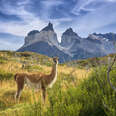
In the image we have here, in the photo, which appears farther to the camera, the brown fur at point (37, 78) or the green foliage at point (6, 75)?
the green foliage at point (6, 75)

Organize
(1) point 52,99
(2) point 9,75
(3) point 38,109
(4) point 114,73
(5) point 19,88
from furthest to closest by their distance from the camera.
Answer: (2) point 9,75
(5) point 19,88
(4) point 114,73
(1) point 52,99
(3) point 38,109

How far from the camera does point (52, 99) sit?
3648 millimetres

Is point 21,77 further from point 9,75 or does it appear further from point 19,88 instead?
point 9,75

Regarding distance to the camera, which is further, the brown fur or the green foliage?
the green foliage

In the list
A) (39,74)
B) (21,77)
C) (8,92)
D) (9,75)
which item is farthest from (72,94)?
(9,75)

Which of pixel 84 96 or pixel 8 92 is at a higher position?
pixel 84 96

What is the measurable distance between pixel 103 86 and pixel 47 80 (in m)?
3.71

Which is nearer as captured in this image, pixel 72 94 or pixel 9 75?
pixel 72 94

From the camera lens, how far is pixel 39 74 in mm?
8016

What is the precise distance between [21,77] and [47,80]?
153 centimetres

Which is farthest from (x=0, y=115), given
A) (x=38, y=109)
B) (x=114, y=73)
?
(x=114, y=73)

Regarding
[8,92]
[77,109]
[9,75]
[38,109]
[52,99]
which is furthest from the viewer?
[9,75]

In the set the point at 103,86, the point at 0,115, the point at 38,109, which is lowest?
the point at 0,115

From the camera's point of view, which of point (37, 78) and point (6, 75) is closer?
point (37, 78)
